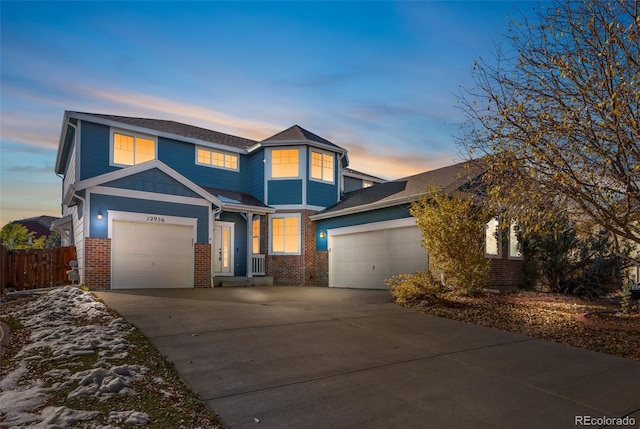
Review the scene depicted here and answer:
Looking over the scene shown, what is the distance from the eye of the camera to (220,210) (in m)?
15.2

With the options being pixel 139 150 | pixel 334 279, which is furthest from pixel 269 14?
pixel 334 279

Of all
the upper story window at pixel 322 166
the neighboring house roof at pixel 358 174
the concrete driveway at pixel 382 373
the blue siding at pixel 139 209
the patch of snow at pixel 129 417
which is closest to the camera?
the patch of snow at pixel 129 417

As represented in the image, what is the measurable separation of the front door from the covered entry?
6.53 ft

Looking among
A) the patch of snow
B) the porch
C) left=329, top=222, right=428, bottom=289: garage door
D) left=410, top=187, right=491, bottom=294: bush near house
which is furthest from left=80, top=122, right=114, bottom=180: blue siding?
the patch of snow

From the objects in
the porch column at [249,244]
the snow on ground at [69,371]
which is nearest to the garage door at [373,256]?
the porch column at [249,244]

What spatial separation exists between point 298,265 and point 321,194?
349 cm

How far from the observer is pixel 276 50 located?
510 inches

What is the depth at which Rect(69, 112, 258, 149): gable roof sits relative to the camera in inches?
634

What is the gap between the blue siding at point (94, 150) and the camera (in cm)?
1449

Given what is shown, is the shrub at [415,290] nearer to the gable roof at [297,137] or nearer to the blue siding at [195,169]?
the gable roof at [297,137]

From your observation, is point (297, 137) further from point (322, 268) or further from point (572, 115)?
point (572, 115)

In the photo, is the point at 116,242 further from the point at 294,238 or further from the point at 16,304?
the point at 294,238

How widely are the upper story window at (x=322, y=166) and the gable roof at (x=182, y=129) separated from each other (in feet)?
12.7

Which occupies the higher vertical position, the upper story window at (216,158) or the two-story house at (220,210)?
the upper story window at (216,158)
